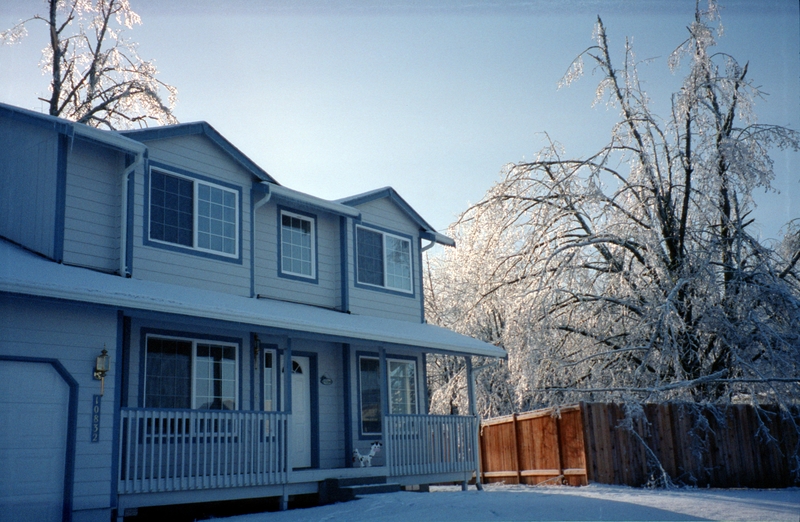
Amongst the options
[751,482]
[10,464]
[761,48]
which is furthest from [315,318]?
[751,482]

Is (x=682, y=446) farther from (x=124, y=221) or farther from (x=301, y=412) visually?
(x=124, y=221)

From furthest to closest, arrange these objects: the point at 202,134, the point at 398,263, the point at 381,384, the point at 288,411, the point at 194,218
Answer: the point at 398,263 < the point at 381,384 < the point at 202,134 < the point at 194,218 < the point at 288,411

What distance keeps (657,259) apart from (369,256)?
5782 millimetres

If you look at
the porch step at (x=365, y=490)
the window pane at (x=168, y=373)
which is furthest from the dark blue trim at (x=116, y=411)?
the porch step at (x=365, y=490)

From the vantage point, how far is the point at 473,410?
15070mm

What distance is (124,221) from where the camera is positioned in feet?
36.5

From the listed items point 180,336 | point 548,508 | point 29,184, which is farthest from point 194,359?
point 548,508

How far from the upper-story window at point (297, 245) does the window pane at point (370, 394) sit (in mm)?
2058

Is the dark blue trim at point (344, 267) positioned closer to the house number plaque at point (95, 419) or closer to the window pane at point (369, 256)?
the window pane at point (369, 256)

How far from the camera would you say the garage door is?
28.6 feet

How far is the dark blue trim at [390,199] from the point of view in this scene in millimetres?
15328

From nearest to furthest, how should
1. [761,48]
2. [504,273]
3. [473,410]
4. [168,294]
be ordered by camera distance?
[761,48] → [168,294] → [473,410] → [504,273]

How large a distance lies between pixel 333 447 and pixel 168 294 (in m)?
4.76

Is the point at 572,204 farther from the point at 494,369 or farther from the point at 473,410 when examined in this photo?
the point at 494,369
